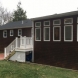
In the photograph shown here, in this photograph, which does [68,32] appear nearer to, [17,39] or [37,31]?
[37,31]

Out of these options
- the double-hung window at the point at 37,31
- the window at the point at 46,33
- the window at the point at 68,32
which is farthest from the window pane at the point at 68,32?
the double-hung window at the point at 37,31

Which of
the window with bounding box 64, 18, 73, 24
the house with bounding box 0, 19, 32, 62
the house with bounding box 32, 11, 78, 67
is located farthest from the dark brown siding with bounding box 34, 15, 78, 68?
the house with bounding box 0, 19, 32, 62

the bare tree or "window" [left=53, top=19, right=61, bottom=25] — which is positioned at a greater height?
the bare tree

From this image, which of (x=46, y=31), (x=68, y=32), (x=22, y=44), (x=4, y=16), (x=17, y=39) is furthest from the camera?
(x=4, y=16)

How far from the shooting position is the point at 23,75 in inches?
277

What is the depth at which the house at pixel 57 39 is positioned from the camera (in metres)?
8.95

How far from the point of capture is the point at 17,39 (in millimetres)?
12562

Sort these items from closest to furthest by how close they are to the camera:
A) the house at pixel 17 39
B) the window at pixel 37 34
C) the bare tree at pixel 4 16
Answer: the window at pixel 37 34
the house at pixel 17 39
the bare tree at pixel 4 16

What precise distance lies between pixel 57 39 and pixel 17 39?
442 cm

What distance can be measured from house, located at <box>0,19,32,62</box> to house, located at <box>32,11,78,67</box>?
1058 millimetres

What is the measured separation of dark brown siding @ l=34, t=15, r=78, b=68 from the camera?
8.90 m

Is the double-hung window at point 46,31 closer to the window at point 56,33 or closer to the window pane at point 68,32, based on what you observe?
the window at point 56,33

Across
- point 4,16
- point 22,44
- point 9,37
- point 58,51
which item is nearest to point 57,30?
point 58,51

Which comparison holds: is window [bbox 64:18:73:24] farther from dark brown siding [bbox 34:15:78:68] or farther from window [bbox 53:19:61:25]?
window [bbox 53:19:61:25]
